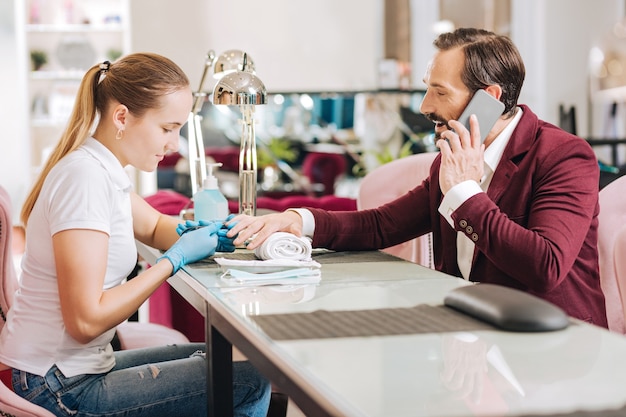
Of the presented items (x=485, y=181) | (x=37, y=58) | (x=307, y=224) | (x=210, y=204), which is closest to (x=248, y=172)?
(x=210, y=204)

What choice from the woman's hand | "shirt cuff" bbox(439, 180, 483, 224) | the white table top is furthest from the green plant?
the white table top

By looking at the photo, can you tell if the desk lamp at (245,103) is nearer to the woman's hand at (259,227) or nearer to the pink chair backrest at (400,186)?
the woman's hand at (259,227)

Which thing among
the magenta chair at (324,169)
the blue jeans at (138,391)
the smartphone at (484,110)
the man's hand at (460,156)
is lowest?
the magenta chair at (324,169)

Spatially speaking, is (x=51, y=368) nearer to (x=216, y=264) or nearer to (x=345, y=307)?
(x=216, y=264)

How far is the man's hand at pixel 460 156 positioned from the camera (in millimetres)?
1708

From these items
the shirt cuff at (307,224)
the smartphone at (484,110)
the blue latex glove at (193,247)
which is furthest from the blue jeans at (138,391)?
the smartphone at (484,110)

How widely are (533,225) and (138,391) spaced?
820 mm

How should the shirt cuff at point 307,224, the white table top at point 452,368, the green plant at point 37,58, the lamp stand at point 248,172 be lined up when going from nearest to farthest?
the white table top at point 452,368, the shirt cuff at point 307,224, the lamp stand at point 248,172, the green plant at point 37,58

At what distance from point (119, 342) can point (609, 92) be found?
6.45 m

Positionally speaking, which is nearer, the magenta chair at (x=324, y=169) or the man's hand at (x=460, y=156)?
the man's hand at (x=460, y=156)

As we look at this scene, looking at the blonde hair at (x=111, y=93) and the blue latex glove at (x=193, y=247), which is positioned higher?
the blonde hair at (x=111, y=93)

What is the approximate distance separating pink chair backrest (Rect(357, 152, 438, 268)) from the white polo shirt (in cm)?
114

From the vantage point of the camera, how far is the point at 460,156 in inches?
68.6

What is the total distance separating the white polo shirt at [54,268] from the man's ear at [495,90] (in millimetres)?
829
